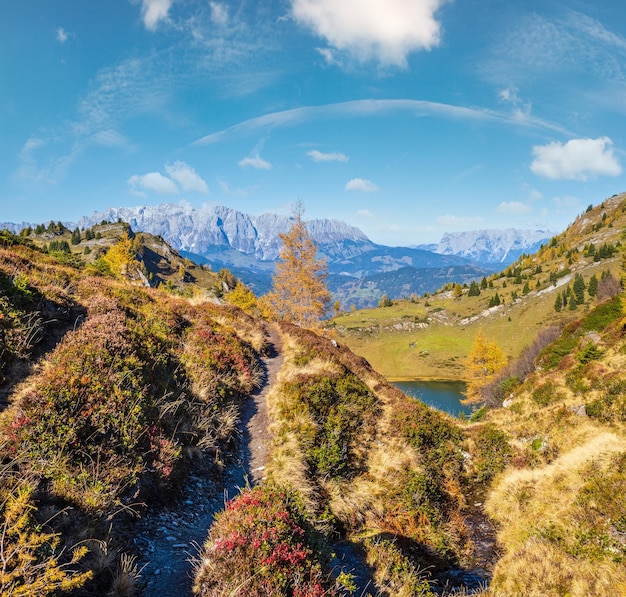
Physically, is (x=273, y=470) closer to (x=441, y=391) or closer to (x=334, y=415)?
(x=334, y=415)

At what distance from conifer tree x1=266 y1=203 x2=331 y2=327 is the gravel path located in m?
33.6

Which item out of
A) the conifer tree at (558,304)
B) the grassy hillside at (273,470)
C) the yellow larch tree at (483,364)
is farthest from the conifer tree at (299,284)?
the conifer tree at (558,304)

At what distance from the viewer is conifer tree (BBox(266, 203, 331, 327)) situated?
154 ft

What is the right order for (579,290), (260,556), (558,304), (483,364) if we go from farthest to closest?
(579,290), (558,304), (483,364), (260,556)

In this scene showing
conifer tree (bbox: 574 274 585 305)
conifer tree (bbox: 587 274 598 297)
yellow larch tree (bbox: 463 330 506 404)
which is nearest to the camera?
yellow larch tree (bbox: 463 330 506 404)

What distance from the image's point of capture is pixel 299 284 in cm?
4709

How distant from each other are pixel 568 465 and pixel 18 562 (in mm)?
17146

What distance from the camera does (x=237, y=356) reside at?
1833 cm

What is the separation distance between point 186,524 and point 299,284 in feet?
130

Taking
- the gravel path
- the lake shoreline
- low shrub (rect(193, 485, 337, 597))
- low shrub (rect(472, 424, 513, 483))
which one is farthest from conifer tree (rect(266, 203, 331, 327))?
the lake shoreline

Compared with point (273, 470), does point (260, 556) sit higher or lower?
higher

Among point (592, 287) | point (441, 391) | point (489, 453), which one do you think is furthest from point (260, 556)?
point (592, 287)

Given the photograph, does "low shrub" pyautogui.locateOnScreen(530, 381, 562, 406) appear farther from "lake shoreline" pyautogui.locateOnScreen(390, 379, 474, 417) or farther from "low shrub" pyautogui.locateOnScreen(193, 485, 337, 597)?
"lake shoreline" pyautogui.locateOnScreen(390, 379, 474, 417)

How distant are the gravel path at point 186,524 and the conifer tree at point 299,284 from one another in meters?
33.6
